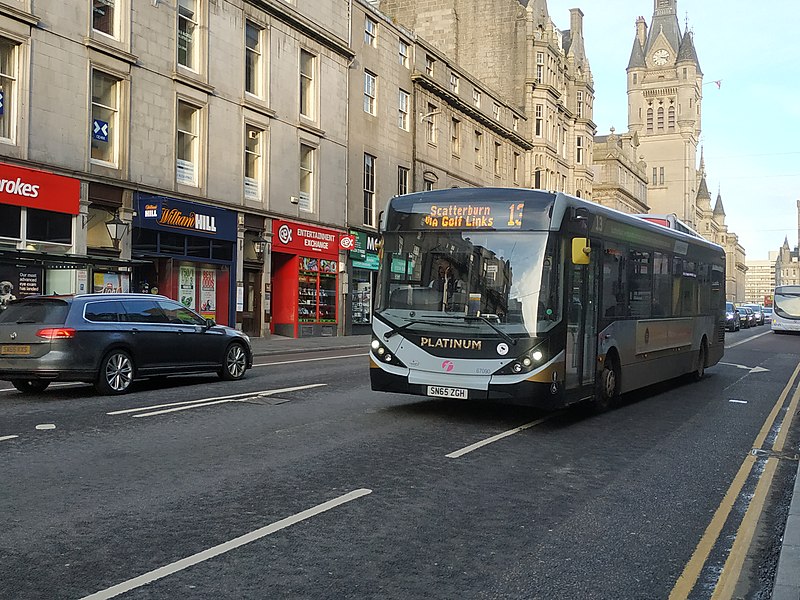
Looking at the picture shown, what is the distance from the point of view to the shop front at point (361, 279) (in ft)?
117

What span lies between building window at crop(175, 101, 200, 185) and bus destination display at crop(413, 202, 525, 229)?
55.2ft

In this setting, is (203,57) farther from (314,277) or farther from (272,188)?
(314,277)

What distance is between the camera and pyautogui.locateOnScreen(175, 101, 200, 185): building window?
84.7 ft

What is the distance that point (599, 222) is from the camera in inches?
441

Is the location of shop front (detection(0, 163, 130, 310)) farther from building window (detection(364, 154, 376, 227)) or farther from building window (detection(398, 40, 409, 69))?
building window (detection(398, 40, 409, 69))

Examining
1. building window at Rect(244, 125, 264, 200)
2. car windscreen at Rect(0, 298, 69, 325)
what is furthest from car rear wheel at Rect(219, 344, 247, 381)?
building window at Rect(244, 125, 264, 200)

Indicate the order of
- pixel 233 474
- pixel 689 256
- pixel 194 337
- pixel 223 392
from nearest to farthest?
pixel 233 474
pixel 223 392
pixel 194 337
pixel 689 256

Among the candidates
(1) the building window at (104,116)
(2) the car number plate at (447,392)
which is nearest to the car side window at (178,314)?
(2) the car number plate at (447,392)

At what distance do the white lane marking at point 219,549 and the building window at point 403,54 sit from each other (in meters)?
34.7

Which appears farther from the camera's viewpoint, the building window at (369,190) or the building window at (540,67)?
the building window at (540,67)

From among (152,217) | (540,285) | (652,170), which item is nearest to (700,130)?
(652,170)

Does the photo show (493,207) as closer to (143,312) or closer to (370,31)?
(143,312)

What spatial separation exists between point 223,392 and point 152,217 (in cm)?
1221

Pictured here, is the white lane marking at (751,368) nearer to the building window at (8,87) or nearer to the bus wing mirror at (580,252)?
the bus wing mirror at (580,252)
